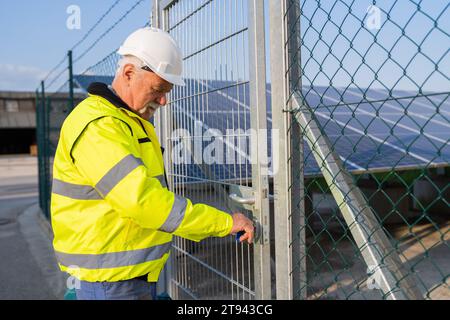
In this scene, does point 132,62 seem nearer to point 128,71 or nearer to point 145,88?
point 128,71

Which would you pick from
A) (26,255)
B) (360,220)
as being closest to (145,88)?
(360,220)

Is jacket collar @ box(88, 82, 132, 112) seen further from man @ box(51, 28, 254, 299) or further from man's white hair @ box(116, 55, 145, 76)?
man's white hair @ box(116, 55, 145, 76)

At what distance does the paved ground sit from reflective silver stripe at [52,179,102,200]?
3406 mm

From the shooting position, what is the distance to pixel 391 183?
9352 millimetres

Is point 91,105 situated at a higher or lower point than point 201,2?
lower

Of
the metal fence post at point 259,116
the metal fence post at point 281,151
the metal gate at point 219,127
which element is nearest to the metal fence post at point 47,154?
the metal gate at point 219,127

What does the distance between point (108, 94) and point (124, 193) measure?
1.85ft

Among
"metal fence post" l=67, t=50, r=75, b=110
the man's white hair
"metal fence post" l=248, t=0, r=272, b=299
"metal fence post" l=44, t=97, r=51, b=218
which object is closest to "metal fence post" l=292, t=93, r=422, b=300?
"metal fence post" l=248, t=0, r=272, b=299

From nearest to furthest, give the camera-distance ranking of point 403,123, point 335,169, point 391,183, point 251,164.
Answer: point 335,169 → point 251,164 → point 403,123 → point 391,183

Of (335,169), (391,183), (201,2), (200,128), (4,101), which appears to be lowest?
(391,183)

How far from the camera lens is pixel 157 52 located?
7.14ft

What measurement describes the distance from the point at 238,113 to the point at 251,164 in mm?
337
